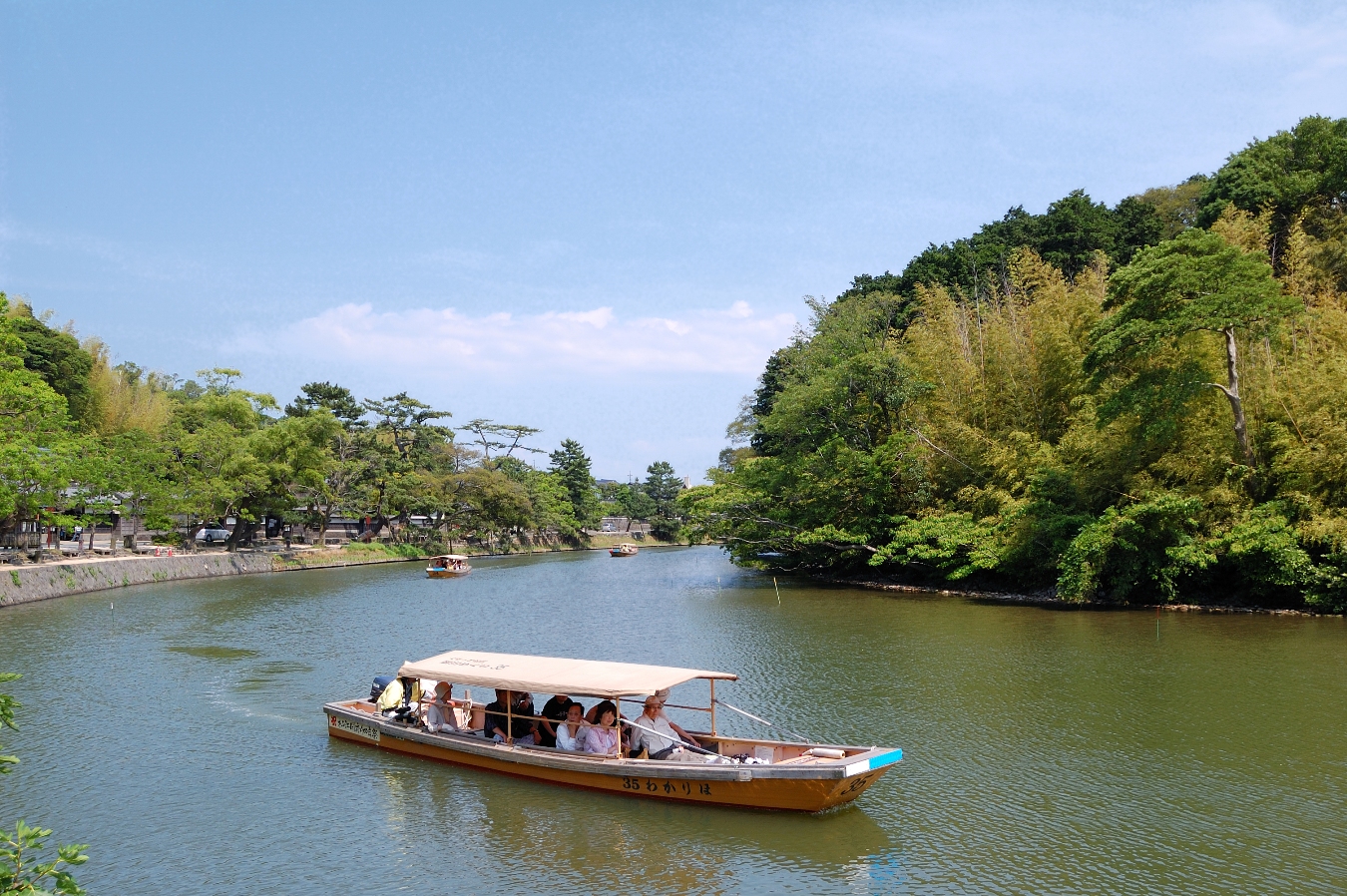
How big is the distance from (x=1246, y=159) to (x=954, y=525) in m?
22.6

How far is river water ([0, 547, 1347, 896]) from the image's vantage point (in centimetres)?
1059

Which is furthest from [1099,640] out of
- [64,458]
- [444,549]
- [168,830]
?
[444,549]

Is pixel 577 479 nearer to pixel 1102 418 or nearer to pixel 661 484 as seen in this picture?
pixel 661 484

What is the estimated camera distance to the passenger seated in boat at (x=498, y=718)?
1423cm

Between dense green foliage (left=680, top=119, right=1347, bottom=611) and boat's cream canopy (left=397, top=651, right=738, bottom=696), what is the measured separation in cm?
1980

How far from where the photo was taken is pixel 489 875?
Result: 34.8 ft

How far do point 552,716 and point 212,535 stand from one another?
59676 mm

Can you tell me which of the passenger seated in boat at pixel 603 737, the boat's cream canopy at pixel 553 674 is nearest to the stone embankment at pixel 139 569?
the boat's cream canopy at pixel 553 674

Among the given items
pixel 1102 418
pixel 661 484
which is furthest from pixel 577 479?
pixel 1102 418

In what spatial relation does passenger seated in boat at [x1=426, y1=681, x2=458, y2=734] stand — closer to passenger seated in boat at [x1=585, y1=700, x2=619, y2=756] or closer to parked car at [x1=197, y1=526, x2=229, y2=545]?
passenger seated in boat at [x1=585, y1=700, x2=619, y2=756]

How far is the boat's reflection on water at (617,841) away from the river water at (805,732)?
0.04m

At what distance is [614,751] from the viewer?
1315 centimetres

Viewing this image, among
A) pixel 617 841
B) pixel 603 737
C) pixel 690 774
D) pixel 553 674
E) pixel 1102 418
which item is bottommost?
pixel 617 841

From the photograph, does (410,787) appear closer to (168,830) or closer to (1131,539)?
(168,830)
